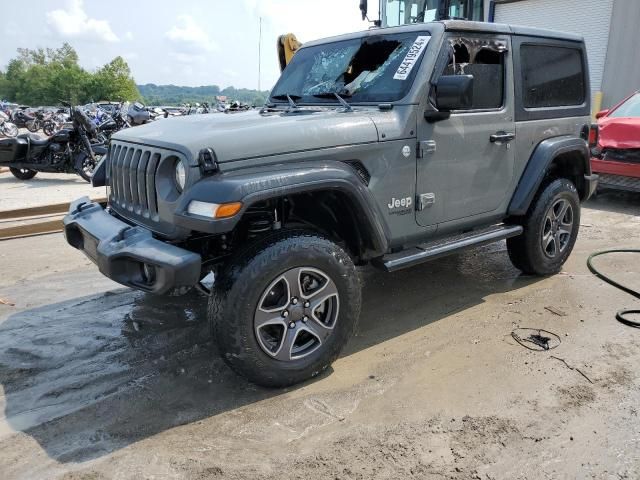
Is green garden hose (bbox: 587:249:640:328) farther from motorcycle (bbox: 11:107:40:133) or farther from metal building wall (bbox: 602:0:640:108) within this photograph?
motorcycle (bbox: 11:107:40:133)

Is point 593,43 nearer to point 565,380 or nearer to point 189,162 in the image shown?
point 565,380

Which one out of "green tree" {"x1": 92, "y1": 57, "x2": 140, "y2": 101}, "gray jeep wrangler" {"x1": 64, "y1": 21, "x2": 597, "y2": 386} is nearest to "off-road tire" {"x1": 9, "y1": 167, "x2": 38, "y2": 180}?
"gray jeep wrangler" {"x1": 64, "y1": 21, "x2": 597, "y2": 386}

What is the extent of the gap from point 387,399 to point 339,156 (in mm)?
1424

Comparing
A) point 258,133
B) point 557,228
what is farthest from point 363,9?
point 258,133

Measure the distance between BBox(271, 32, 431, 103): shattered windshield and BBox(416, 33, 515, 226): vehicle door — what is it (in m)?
0.22

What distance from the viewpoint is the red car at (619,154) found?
7391 millimetres

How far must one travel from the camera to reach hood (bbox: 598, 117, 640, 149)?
24.4 ft

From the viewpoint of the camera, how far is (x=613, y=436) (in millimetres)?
2594

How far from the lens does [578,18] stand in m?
12.2

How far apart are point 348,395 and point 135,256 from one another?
1.40 metres

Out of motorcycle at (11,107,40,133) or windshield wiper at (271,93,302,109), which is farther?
motorcycle at (11,107,40,133)

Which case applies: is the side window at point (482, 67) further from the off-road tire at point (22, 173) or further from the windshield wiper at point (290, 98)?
the off-road tire at point (22, 173)

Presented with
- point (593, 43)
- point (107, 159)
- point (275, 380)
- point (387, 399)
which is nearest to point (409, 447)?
point (387, 399)

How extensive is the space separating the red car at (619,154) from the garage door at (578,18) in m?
4.80
